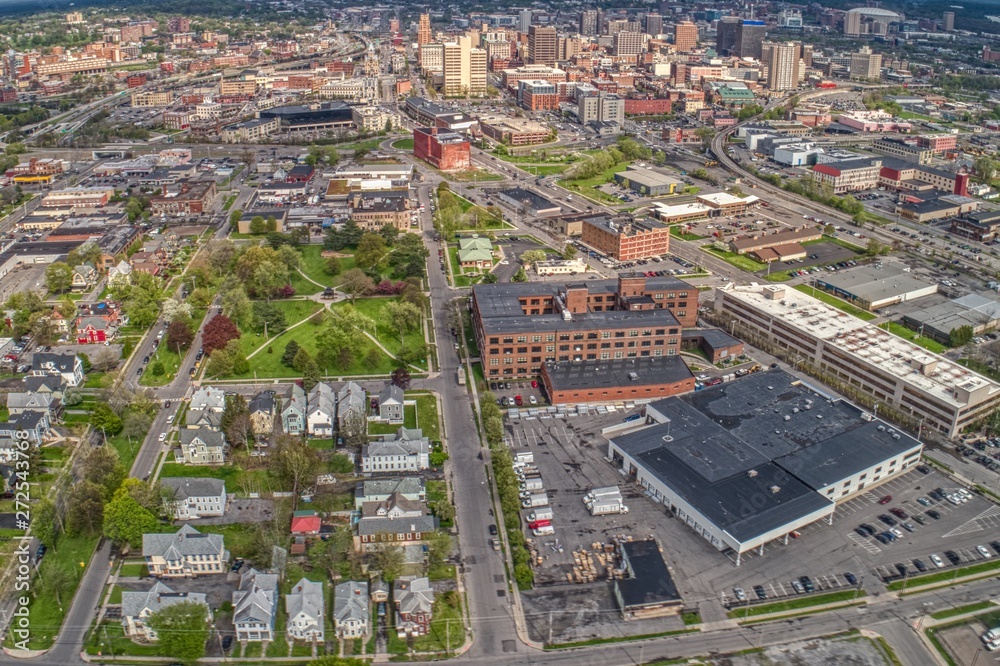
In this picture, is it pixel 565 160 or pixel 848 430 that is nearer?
pixel 848 430

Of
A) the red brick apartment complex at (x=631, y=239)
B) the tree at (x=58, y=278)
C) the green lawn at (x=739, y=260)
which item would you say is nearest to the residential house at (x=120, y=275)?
the tree at (x=58, y=278)

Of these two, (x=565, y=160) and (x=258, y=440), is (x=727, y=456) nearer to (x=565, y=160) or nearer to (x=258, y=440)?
(x=258, y=440)

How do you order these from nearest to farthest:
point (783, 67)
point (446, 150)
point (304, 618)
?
point (304, 618)
point (446, 150)
point (783, 67)

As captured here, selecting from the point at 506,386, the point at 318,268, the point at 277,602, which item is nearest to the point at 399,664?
the point at 277,602

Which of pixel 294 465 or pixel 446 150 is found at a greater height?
pixel 446 150

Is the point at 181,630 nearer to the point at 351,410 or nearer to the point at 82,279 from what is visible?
the point at 351,410

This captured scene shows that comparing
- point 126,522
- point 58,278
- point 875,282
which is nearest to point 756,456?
point 126,522
